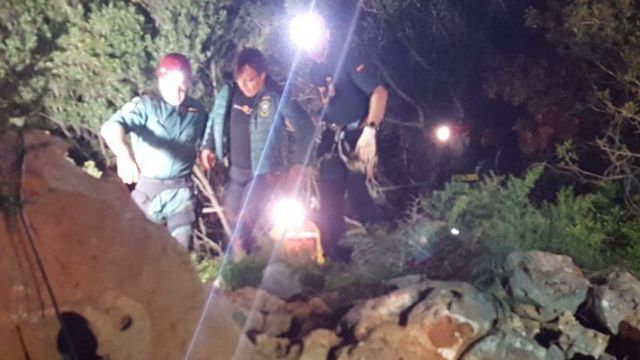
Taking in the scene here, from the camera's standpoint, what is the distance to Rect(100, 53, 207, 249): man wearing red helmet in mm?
5945

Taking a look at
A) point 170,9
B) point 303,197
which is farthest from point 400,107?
point 170,9

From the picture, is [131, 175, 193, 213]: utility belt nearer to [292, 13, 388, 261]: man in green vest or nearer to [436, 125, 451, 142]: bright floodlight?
[292, 13, 388, 261]: man in green vest

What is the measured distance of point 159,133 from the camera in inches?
236

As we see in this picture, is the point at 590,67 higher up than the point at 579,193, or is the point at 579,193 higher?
the point at 590,67

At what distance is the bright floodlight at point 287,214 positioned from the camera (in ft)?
26.9

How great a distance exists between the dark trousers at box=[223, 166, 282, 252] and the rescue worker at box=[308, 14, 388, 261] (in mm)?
730

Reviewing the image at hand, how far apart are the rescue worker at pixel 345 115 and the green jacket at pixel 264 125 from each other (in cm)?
57

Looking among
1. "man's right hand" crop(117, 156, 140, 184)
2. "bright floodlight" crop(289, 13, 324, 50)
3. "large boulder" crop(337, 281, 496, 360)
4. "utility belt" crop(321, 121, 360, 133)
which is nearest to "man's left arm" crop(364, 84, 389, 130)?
"utility belt" crop(321, 121, 360, 133)

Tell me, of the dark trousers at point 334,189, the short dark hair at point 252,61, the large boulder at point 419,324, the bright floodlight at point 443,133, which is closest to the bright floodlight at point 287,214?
the dark trousers at point 334,189

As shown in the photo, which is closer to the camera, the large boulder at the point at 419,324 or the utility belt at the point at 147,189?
the large boulder at the point at 419,324

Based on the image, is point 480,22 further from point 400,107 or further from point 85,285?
point 85,285

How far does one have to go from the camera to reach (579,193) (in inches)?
428

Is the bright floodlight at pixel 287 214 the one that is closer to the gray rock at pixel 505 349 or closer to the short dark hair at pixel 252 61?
the short dark hair at pixel 252 61

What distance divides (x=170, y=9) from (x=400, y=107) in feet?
19.8
